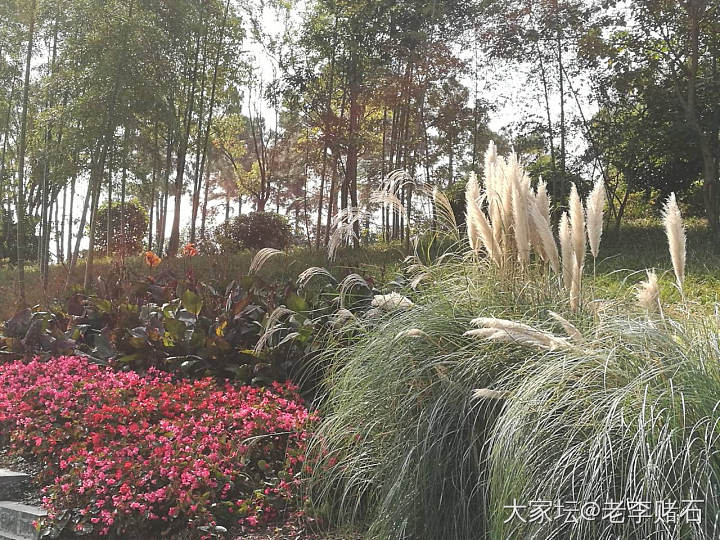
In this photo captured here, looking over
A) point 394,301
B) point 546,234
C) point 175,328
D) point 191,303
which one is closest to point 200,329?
point 175,328

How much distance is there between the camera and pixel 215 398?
12.5 feet

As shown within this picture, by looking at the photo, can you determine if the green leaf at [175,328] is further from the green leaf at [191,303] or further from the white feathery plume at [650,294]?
the white feathery plume at [650,294]

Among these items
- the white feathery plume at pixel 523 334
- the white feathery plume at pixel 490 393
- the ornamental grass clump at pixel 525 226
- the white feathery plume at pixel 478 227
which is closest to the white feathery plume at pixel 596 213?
the ornamental grass clump at pixel 525 226

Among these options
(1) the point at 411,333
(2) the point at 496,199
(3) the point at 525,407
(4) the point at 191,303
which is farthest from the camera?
(4) the point at 191,303

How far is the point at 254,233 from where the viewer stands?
40.2 feet

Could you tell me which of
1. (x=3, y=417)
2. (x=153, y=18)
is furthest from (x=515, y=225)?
(x=153, y=18)

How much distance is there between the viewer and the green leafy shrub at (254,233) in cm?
1223

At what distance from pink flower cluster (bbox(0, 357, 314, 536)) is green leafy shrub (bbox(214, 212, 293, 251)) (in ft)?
25.7

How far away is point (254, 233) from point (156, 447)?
30.2 ft

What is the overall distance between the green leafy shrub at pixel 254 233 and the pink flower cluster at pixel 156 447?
7846 mm

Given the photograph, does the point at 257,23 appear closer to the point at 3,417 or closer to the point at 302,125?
the point at 302,125

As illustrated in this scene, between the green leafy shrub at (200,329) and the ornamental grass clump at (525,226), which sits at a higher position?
the ornamental grass clump at (525,226)

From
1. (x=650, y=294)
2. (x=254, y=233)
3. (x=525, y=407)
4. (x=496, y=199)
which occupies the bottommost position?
(x=525, y=407)

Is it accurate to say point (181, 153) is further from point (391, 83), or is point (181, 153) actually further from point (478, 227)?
point (478, 227)
